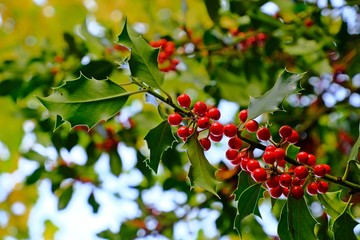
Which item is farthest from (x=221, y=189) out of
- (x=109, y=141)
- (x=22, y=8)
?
(x=22, y=8)

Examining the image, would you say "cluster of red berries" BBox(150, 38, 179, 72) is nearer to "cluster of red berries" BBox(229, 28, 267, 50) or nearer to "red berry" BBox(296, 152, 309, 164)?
"cluster of red berries" BBox(229, 28, 267, 50)

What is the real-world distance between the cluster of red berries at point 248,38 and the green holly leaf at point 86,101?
1.03m

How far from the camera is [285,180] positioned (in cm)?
91

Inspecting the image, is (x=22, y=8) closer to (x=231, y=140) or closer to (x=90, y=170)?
(x=90, y=170)

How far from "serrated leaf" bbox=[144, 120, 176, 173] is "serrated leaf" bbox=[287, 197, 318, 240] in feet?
0.84

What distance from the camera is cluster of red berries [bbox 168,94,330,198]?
36.0 inches

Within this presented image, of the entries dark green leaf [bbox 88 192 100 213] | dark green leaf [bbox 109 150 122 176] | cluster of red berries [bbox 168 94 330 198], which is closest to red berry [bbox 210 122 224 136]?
cluster of red berries [bbox 168 94 330 198]

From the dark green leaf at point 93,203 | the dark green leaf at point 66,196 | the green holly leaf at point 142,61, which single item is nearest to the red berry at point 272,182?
the green holly leaf at point 142,61

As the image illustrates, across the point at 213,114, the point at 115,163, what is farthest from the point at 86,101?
the point at 115,163

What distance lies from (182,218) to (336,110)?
2.60 ft

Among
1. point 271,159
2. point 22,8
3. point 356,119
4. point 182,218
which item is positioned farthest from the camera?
point 22,8

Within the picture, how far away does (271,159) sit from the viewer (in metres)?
0.91

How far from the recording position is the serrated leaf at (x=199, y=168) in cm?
93

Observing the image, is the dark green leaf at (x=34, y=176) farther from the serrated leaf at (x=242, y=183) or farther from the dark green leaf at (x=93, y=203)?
the serrated leaf at (x=242, y=183)
